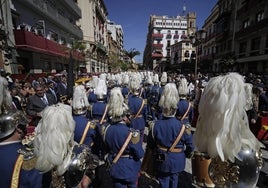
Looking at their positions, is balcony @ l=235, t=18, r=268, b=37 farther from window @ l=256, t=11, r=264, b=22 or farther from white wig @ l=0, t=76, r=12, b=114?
white wig @ l=0, t=76, r=12, b=114

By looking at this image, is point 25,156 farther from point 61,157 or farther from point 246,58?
point 246,58

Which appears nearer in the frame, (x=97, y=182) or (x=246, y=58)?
(x=97, y=182)

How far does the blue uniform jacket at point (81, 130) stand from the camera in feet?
11.7

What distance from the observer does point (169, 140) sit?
3211 mm

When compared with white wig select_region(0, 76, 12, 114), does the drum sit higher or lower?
lower

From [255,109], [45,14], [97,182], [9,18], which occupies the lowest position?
[97,182]

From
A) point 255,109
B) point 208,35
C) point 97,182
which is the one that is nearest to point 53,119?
point 97,182

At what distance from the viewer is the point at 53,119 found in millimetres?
1710

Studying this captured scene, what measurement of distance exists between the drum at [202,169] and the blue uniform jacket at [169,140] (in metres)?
1.33

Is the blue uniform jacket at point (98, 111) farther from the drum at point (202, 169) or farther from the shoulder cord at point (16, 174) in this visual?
the drum at point (202, 169)

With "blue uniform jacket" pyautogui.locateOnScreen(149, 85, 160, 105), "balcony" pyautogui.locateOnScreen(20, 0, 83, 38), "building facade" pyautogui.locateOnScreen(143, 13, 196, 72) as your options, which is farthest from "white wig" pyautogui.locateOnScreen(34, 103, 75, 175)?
"building facade" pyautogui.locateOnScreen(143, 13, 196, 72)

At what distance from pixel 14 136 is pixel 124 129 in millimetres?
1652

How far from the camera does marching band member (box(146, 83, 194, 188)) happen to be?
3.22m

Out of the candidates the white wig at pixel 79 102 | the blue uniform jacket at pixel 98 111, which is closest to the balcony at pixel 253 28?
the blue uniform jacket at pixel 98 111
